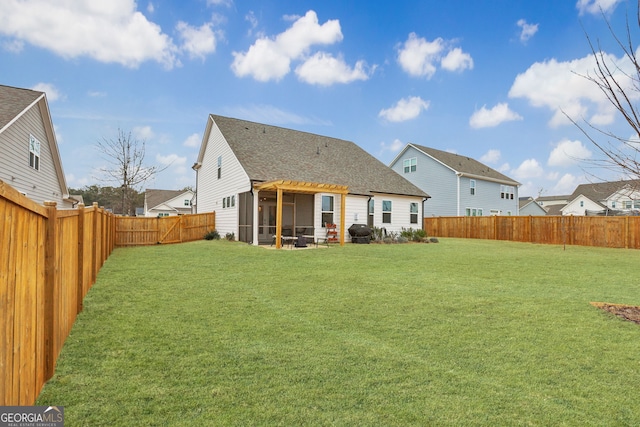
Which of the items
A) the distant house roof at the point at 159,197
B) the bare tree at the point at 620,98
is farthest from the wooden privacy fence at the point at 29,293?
the distant house roof at the point at 159,197

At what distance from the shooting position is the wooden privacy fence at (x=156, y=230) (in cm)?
1595

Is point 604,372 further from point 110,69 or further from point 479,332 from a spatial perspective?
point 110,69

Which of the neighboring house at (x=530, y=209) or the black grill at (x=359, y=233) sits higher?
the neighboring house at (x=530, y=209)

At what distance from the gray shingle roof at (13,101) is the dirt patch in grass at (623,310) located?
15.7 m

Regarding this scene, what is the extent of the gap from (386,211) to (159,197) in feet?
130

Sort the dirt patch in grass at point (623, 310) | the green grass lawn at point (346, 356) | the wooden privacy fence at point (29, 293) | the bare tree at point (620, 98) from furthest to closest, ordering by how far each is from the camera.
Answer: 1. the dirt patch in grass at point (623, 310)
2. the bare tree at point (620, 98)
3. the green grass lawn at point (346, 356)
4. the wooden privacy fence at point (29, 293)

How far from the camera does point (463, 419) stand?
2482 mm

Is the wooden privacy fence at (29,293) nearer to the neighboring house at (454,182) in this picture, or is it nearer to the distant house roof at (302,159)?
the distant house roof at (302,159)

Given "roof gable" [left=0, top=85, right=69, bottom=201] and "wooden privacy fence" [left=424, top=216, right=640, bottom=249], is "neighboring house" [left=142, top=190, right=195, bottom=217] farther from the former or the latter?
"wooden privacy fence" [left=424, top=216, right=640, bottom=249]

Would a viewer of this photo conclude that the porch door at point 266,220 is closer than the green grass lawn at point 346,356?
No

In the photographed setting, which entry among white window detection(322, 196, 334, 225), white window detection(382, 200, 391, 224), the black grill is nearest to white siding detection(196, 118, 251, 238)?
white window detection(322, 196, 334, 225)

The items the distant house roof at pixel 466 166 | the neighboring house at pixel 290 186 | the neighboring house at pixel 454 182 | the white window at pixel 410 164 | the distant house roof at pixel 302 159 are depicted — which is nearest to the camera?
the neighboring house at pixel 290 186

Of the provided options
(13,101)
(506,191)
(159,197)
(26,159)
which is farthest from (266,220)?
(159,197)

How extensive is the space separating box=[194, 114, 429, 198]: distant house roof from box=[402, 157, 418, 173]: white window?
9.34m
